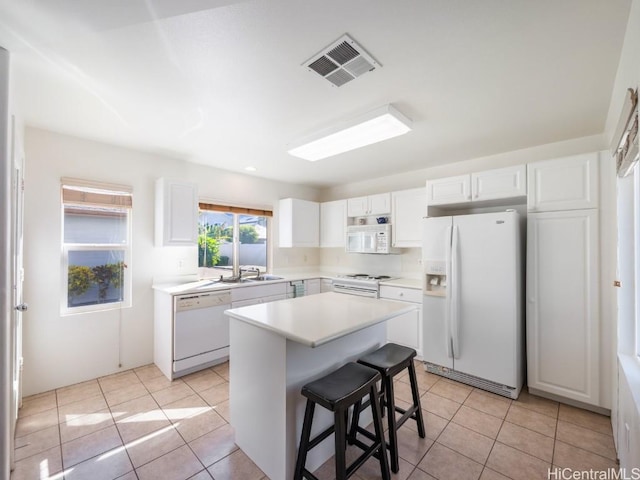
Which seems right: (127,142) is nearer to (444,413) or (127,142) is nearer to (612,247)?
(444,413)

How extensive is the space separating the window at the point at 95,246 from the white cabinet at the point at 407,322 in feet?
10.1

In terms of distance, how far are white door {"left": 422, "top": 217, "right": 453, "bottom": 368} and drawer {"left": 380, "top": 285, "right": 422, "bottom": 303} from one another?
0.25 m

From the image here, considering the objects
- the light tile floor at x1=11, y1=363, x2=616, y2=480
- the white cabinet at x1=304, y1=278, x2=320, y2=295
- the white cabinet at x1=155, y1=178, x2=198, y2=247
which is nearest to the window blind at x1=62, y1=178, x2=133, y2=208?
the white cabinet at x1=155, y1=178, x2=198, y2=247

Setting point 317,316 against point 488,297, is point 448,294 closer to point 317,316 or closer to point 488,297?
point 488,297

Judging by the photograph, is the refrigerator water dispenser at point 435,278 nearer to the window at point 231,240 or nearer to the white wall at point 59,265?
the window at point 231,240

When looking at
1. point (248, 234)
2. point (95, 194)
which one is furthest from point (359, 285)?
point (95, 194)

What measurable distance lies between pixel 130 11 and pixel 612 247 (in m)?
3.50

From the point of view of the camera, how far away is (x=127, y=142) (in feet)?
9.73

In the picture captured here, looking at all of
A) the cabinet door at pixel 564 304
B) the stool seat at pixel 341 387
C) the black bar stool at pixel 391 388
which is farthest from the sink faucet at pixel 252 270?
the cabinet door at pixel 564 304

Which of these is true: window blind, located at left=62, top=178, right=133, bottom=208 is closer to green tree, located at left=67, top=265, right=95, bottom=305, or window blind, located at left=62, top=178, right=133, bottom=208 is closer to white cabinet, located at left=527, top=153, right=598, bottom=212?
green tree, located at left=67, top=265, right=95, bottom=305

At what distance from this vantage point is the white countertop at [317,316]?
153 centimetres

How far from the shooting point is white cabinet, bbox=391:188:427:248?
12.2 ft

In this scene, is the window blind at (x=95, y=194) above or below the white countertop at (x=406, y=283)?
above

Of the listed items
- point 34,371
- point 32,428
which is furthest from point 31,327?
point 32,428
